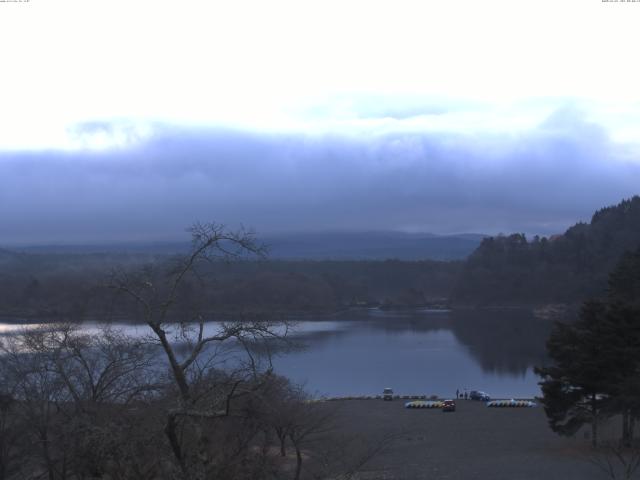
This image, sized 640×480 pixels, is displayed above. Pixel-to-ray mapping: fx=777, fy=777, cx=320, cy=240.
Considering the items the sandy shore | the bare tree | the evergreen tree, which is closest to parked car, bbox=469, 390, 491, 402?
the sandy shore

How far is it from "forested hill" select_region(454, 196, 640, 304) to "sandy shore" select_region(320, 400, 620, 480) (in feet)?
227

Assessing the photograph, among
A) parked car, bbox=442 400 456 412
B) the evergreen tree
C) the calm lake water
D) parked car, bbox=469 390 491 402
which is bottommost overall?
the calm lake water

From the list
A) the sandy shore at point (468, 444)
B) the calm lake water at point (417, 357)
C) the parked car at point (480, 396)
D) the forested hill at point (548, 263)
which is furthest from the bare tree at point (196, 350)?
the forested hill at point (548, 263)

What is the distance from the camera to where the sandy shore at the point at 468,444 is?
→ 55.5 ft

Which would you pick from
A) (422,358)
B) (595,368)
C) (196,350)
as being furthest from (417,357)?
(196,350)

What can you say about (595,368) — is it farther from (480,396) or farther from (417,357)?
(417,357)

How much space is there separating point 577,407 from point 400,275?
113 metres

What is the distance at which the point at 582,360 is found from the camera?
1834 centimetres

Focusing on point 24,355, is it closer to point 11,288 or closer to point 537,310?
point 11,288

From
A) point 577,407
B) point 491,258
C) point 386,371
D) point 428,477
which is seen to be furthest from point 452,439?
point 491,258

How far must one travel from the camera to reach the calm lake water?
36031 millimetres

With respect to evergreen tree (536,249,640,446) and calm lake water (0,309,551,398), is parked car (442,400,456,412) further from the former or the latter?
evergreen tree (536,249,640,446)

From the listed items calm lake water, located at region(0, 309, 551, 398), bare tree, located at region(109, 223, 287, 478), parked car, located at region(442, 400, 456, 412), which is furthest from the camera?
calm lake water, located at region(0, 309, 551, 398)

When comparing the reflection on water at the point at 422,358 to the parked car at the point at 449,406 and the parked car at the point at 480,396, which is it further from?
the parked car at the point at 449,406
